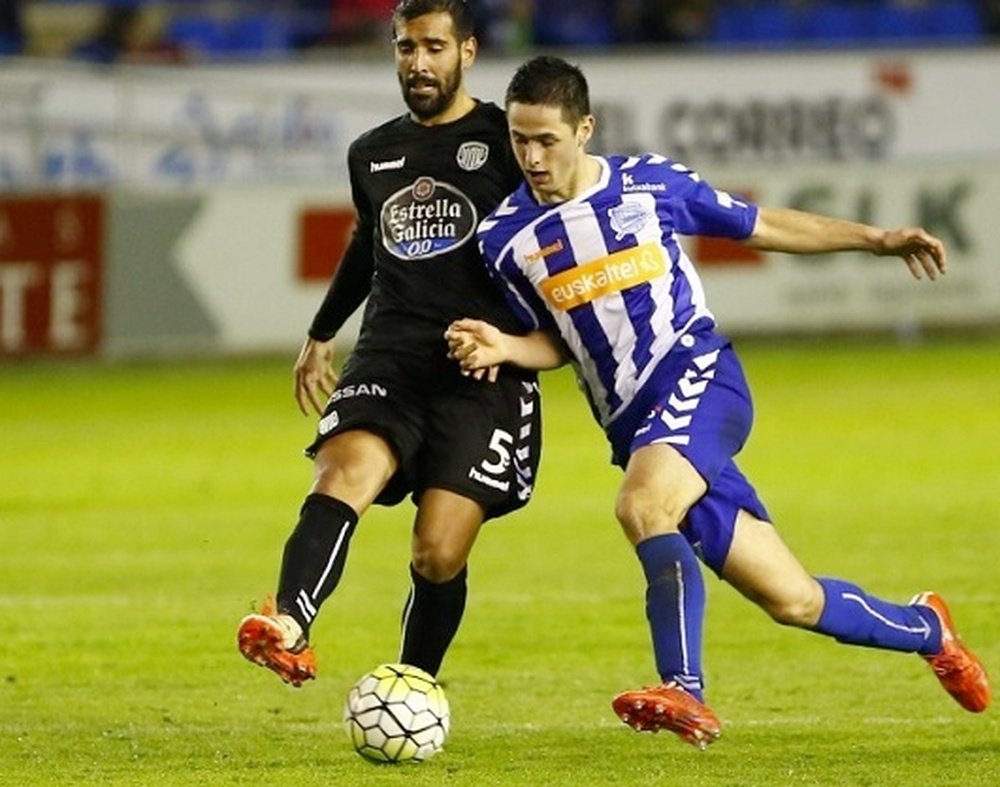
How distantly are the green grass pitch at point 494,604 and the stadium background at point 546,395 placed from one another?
0.10 feet

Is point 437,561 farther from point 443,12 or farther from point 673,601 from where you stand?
point 443,12

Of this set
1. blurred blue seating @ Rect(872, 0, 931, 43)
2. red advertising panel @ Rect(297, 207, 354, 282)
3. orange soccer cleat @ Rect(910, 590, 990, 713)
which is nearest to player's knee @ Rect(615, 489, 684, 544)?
orange soccer cleat @ Rect(910, 590, 990, 713)

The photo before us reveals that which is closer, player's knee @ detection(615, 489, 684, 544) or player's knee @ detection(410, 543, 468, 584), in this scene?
player's knee @ detection(615, 489, 684, 544)

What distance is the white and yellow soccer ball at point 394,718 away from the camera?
22.0 ft

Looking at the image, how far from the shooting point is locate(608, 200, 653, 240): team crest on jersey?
698 cm

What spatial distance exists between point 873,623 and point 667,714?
97cm

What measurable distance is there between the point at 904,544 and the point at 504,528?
216cm

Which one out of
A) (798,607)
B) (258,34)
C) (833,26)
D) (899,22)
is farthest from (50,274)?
(798,607)

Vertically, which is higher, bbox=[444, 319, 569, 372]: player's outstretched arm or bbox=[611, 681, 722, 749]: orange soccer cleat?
bbox=[444, 319, 569, 372]: player's outstretched arm

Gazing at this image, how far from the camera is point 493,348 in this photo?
692 cm

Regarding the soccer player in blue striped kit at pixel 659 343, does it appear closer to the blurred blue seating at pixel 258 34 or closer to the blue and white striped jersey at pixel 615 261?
the blue and white striped jersey at pixel 615 261

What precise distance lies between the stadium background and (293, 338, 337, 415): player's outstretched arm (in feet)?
3.32

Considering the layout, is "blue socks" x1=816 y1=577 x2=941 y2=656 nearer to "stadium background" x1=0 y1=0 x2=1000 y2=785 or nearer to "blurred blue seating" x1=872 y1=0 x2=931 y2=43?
"stadium background" x1=0 y1=0 x2=1000 y2=785

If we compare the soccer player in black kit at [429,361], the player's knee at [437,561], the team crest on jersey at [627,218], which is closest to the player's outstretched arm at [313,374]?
the soccer player in black kit at [429,361]
